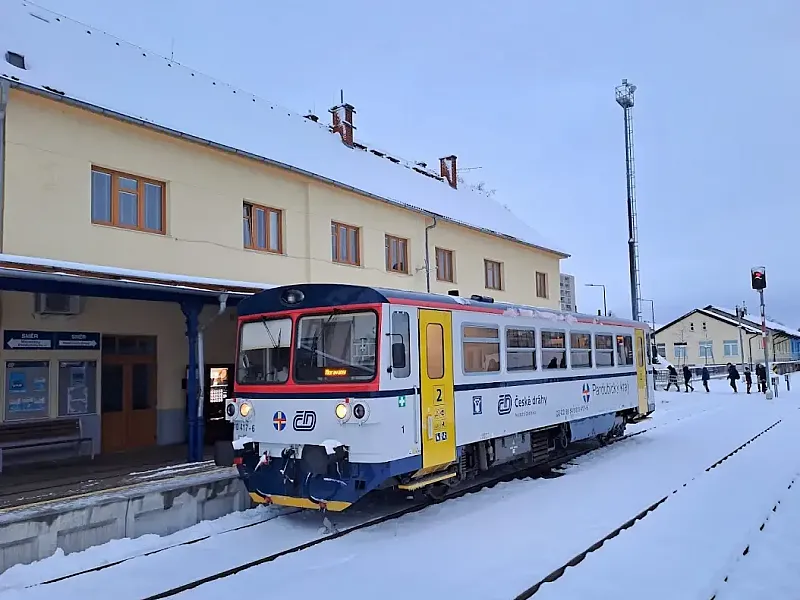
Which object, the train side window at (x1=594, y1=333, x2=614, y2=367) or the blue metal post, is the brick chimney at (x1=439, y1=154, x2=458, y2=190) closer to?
the train side window at (x1=594, y1=333, x2=614, y2=367)

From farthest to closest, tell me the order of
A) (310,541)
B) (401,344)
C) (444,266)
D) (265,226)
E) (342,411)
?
(444,266), (265,226), (401,344), (342,411), (310,541)

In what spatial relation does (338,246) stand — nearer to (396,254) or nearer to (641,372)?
(396,254)

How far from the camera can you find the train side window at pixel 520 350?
10.4m

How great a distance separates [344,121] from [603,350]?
10.7 meters

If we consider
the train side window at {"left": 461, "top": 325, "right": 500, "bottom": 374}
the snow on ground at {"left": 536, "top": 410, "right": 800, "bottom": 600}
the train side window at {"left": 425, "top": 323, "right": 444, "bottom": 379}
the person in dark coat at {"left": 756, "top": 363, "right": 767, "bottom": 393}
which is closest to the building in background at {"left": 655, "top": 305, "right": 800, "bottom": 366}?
the person in dark coat at {"left": 756, "top": 363, "right": 767, "bottom": 393}

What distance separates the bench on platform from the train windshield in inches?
228

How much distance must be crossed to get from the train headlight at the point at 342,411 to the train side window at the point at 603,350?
6872mm

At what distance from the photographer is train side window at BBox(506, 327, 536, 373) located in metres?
10.4

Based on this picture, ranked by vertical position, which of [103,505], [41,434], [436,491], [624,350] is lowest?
[436,491]

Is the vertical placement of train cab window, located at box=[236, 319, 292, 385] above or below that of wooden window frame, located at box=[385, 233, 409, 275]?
below

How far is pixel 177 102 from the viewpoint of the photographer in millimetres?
14391

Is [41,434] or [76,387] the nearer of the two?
[41,434]

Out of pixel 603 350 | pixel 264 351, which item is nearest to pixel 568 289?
pixel 603 350

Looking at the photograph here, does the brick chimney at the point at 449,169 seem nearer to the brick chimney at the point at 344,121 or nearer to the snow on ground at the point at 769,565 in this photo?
the brick chimney at the point at 344,121
